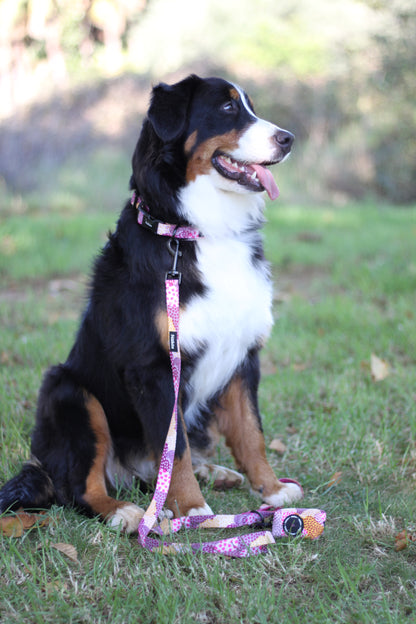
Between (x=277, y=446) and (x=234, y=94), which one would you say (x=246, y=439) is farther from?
(x=234, y=94)

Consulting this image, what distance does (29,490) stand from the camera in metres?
2.57

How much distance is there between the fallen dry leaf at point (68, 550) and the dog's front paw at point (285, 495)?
86 centimetres

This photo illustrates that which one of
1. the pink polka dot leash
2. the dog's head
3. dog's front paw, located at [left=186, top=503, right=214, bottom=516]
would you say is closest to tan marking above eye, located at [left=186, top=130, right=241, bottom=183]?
the dog's head

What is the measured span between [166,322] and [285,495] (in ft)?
3.05

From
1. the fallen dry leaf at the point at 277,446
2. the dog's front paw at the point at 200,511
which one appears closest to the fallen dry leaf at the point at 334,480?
the fallen dry leaf at the point at 277,446

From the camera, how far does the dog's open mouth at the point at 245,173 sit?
8.70ft

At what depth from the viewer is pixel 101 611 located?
1978 mm

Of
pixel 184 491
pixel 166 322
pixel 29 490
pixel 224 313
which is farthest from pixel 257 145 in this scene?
pixel 29 490

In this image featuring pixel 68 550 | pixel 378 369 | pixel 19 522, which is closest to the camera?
pixel 68 550

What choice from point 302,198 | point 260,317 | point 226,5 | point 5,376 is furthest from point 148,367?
point 226,5

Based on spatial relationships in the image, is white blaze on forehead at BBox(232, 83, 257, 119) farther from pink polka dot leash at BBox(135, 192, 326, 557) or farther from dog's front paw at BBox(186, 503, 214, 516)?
dog's front paw at BBox(186, 503, 214, 516)

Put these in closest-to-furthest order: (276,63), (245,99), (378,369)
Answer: (245,99)
(378,369)
(276,63)

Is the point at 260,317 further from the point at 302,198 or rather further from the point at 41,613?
the point at 302,198

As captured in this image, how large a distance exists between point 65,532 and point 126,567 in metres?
0.33
